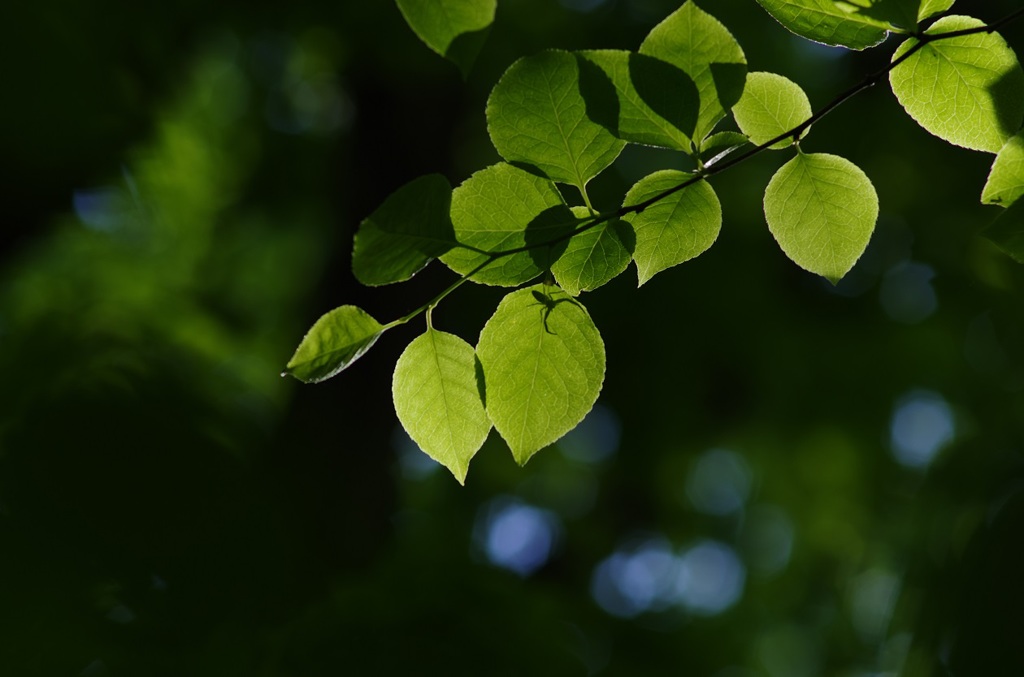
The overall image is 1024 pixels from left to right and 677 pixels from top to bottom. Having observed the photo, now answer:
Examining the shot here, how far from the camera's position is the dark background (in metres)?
2.08

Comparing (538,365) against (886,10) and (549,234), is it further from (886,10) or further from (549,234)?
(886,10)

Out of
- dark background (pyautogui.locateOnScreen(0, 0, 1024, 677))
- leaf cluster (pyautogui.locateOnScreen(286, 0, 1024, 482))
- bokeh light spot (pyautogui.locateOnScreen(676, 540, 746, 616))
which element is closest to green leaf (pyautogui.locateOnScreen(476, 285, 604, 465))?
leaf cluster (pyautogui.locateOnScreen(286, 0, 1024, 482))

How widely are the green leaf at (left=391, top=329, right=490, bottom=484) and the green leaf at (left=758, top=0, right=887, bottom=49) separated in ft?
0.97

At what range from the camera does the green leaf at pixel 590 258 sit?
55 centimetres

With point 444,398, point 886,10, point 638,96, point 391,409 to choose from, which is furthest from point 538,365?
point 391,409

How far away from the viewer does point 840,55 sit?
144 inches

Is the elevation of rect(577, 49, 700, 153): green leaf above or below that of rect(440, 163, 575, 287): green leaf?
above

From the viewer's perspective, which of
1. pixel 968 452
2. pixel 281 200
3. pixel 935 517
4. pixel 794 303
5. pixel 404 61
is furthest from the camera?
pixel 281 200

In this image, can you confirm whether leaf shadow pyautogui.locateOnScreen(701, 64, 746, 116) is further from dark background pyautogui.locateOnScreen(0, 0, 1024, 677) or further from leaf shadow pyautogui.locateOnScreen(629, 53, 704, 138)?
dark background pyautogui.locateOnScreen(0, 0, 1024, 677)

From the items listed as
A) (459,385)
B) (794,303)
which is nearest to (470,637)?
(459,385)

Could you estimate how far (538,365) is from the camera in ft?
1.83

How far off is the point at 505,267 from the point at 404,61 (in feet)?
10.1

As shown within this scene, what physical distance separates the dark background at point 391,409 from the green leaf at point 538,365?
1415 millimetres

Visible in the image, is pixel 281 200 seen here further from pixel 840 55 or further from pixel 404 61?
pixel 840 55
